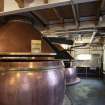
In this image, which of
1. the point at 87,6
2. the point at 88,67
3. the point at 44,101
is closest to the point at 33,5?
the point at 87,6

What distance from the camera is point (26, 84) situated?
2156 millimetres

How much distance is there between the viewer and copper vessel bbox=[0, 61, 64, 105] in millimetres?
2148

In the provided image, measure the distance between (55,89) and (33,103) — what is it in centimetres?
34

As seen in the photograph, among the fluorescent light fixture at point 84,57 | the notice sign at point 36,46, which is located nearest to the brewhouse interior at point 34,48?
the notice sign at point 36,46

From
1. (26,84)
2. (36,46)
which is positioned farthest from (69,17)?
(26,84)

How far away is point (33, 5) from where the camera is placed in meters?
2.15

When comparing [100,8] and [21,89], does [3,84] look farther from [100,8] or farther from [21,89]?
[100,8]

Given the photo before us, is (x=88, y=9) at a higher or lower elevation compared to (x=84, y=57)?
higher

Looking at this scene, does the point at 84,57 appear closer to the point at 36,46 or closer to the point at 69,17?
the point at 69,17

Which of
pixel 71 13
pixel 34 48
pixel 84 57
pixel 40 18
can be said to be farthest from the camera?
pixel 84 57

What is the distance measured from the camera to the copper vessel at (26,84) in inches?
84.6

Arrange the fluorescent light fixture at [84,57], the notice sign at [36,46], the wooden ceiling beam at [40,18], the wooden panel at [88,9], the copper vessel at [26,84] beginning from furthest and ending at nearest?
the fluorescent light fixture at [84,57], the wooden ceiling beam at [40,18], the notice sign at [36,46], the wooden panel at [88,9], the copper vessel at [26,84]

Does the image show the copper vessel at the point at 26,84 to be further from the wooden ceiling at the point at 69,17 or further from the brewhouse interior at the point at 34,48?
the wooden ceiling at the point at 69,17

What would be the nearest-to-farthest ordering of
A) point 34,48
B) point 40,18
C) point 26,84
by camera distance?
1. point 26,84
2. point 34,48
3. point 40,18
